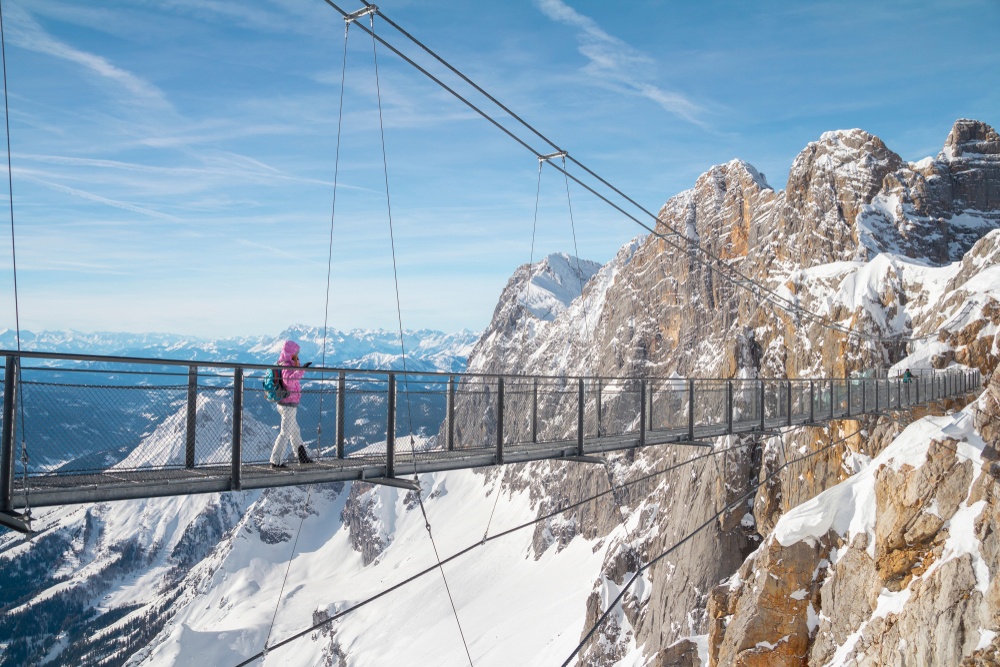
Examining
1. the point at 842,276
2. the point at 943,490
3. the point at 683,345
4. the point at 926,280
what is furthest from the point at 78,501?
the point at 683,345

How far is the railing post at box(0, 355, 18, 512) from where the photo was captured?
6.54 meters

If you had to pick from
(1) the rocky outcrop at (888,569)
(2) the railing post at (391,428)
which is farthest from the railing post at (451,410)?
(1) the rocky outcrop at (888,569)

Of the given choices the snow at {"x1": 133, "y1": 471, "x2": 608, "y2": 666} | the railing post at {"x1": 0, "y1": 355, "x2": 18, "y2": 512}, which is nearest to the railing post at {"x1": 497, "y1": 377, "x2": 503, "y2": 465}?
the railing post at {"x1": 0, "y1": 355, "x2": 18, "y2": 512}

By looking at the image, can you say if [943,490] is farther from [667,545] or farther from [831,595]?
[667,545]

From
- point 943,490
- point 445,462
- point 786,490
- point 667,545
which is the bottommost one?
point 667,545

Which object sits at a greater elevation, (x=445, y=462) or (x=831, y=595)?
(x=445, y=462)

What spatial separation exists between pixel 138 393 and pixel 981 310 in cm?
4098

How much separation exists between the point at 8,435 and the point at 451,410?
5.77 metres

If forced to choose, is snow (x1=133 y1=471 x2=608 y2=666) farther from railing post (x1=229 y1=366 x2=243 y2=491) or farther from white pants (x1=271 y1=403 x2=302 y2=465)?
railing post (x1=229 y1=366 x2=243 y2=491)

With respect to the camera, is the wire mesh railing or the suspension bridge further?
the wire mesh railing

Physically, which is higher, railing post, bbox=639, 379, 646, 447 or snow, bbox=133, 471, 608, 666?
railing post, bbox=639, 379, 646, 447

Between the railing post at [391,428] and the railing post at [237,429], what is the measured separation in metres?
1.75

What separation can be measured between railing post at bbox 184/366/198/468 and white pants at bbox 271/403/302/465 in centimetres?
122

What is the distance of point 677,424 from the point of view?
666 inches
